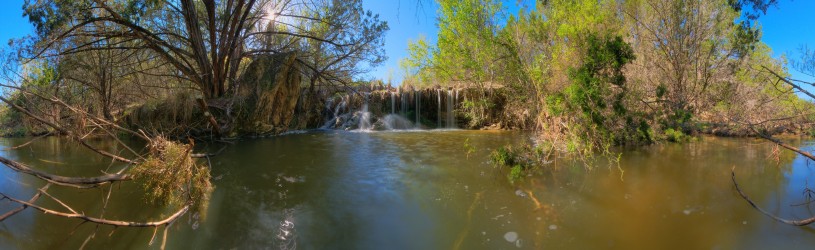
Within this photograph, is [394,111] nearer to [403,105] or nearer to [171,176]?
[403,105]

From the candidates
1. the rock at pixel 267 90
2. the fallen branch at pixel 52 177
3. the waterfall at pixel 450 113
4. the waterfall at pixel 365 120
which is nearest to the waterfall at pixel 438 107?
the waterfall at pixel 450 113

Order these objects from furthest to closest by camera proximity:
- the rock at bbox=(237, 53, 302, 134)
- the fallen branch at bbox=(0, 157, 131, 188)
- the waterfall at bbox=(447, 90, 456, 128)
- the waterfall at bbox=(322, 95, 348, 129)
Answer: the waterfall at bbox=(447, 90, 456, 128) < the waterfall at bbox=(322, 95, 348, 129) < the rock at bbox=(237, 53, 302, 134) < the fallen branch at bbox=(0, 157, 131, 188)

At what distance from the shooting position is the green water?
3.87m

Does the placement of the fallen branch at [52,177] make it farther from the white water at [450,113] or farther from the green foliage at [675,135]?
the white water at [450,113]

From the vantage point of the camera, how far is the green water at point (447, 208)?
12.7ft

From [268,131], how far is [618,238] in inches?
541

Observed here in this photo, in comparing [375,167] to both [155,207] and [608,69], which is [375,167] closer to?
[155,207]

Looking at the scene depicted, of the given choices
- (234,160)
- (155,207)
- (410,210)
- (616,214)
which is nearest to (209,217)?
(155,207)

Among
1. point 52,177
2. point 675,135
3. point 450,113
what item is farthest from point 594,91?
point 450,113

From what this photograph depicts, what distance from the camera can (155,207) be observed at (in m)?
4.87

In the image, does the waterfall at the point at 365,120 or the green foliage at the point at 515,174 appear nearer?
the green foliage at the point at 515,174

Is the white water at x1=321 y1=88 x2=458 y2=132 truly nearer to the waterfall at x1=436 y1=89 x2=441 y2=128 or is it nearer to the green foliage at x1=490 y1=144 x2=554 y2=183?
the waterfall at x1=436 y1=89 x2=441 y2=128

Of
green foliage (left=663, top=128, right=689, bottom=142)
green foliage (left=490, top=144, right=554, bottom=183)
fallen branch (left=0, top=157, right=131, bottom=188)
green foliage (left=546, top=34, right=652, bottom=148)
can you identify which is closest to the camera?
fallen branch (left=0, top=157, right=131, bottom=188)

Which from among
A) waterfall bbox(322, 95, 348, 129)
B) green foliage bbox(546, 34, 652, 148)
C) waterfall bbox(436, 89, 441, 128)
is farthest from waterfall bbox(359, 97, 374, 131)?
green foliage bbox(546, 34, 652, 148)
